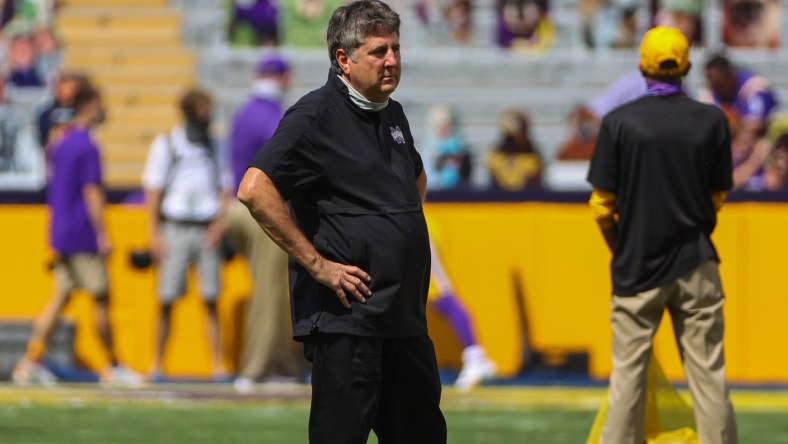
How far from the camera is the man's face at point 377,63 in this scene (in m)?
5.42

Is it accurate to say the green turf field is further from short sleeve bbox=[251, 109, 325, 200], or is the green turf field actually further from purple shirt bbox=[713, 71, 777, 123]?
purple shirt bbox=[713, 71, 777, 123]

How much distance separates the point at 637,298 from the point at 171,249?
538 cm

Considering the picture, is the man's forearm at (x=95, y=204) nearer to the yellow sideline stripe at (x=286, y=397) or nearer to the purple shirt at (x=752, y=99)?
the yellow sideline stripe at (x=286, y=397)

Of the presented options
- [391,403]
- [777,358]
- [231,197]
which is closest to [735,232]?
[777,358]

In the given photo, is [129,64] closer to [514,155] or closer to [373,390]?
[514,155]

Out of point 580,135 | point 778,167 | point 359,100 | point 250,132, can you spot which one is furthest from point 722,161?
point 580,135

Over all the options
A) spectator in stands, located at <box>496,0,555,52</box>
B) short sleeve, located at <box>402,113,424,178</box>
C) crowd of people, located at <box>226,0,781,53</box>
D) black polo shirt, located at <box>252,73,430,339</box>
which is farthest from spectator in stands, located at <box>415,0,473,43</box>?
black polo shirt, located at <box>252,73,430,339</box>

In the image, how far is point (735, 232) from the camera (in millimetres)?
11836

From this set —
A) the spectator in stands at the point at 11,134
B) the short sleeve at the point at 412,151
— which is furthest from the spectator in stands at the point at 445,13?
the short sleeve at the point at 412,151

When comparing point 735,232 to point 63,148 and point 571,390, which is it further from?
point 63,148

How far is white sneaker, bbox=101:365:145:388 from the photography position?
457 inches

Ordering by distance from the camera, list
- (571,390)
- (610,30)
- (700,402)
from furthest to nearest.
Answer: (610,30) < (571,390) < (700,402)

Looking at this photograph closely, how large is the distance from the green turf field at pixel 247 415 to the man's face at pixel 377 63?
3723 millimetres

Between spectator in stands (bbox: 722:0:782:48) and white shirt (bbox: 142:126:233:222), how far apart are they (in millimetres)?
8346
